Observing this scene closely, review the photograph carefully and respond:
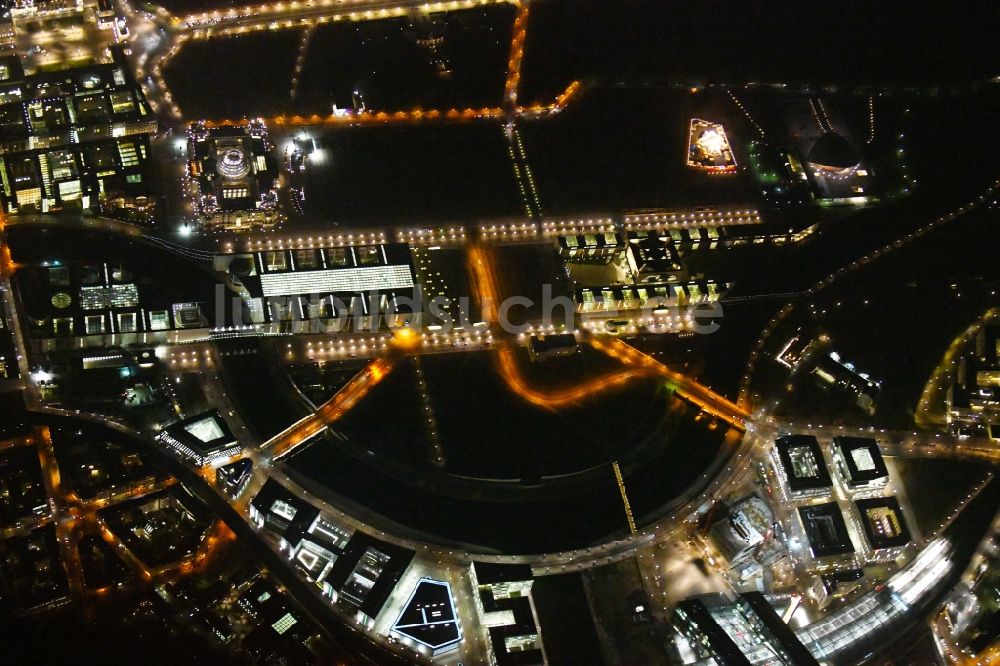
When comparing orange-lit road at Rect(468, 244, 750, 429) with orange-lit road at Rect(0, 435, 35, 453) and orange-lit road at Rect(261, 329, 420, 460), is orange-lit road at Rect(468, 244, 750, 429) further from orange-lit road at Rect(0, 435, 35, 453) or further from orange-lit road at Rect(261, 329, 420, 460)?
orange-lit road at Rect(0, 435, 35, 453)

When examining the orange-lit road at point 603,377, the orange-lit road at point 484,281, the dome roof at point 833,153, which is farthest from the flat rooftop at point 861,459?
the dome roof at point 833,153

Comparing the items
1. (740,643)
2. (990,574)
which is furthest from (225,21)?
(990,574)

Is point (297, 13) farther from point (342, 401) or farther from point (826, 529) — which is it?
point (826, 529)

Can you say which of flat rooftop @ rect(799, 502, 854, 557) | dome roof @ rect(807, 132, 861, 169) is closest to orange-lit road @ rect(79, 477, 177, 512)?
flat rooftop @ rect(799, 502, 854, 557)

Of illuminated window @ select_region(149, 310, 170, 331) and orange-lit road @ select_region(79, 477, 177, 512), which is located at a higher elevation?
illuminated window @ select_region(149, 310, 170, 331)

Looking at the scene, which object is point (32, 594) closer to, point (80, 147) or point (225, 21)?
point (80, 147)

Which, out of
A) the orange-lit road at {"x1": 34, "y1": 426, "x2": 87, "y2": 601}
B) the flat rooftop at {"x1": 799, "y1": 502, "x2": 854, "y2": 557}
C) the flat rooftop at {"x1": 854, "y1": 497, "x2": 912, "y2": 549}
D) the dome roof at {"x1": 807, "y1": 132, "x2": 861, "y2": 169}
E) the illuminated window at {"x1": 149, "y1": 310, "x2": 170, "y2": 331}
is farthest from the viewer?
the dome roof at {"x1": 807, "y1": 132, "x2": 861, "y2": 169}

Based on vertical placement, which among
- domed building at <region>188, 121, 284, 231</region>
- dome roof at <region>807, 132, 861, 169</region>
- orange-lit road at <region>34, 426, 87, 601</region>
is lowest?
orange-lit road at <region>34, 426, 87, 601</region>
